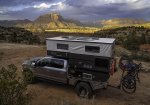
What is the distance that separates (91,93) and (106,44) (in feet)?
8.53

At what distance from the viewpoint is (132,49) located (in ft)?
117

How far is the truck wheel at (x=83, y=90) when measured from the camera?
13070 mm

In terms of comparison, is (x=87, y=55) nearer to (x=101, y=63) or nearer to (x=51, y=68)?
(x=101, y=63)

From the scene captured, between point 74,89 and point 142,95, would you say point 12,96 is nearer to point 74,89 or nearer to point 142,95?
point 74,89

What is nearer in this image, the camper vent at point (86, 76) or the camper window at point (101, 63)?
the camper window at point (101, 63)

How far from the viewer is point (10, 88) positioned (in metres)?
8.28

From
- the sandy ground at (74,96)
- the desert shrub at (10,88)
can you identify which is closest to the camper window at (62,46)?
the sandy ground at (74,96)

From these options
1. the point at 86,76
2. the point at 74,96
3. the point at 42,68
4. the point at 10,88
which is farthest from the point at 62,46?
the point at 10,88

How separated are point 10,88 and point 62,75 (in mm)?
5478

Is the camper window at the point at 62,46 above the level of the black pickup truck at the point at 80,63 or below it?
above

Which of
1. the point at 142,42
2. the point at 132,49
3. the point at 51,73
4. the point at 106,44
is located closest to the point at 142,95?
the point at 106,44

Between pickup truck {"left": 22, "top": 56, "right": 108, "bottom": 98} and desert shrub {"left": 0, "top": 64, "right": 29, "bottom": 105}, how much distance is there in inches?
155

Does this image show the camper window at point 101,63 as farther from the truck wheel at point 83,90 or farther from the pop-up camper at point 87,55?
the truck wheel at point 83,90

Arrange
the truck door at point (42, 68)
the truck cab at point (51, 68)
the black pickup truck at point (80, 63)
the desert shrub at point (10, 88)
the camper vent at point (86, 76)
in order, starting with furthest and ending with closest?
the truck door at point (42, 68) < the truck cab at point (51, 68) < the camper vent at point (86, 76) < the black pickup truck at point (80, 63) < the desert shrub at point (10, 88)
